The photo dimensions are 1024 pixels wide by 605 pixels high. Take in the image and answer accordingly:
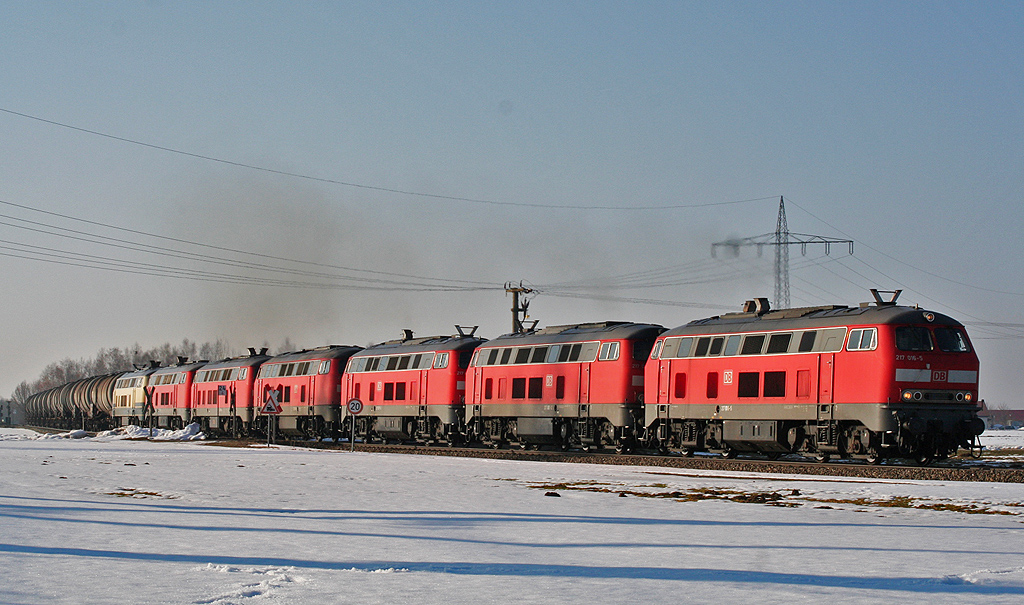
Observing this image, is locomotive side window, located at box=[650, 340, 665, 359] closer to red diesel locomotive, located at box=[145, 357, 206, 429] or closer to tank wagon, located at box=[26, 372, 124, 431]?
red diesel locomotive, located at box=[145, 357, 206, 429]

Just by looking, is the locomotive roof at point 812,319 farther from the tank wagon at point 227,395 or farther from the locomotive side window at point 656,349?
the tank wagon at point 227,395

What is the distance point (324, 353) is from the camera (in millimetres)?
59875

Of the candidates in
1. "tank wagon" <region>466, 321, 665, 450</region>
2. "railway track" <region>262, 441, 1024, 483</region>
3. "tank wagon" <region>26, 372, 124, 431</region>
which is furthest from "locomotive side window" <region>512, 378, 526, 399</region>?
"tank wagon" <region>26, 372, 124, 431</region>

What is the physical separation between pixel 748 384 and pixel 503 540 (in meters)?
22.2

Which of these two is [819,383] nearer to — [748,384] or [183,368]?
[748,384]

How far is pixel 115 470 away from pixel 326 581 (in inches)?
802

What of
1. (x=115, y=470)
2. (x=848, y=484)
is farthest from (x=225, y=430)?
(x=848, y=484)

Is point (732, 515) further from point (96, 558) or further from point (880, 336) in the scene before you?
point (880, 336)

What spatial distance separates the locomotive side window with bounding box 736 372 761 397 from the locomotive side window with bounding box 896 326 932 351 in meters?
5.10

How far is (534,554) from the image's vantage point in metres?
12.3

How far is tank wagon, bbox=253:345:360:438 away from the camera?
5791 centimetres

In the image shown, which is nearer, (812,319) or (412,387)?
(812,319)

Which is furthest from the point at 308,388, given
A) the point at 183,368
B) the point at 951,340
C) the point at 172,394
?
the point at 951,340

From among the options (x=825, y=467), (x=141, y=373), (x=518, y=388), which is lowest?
(x=825, y=467)
